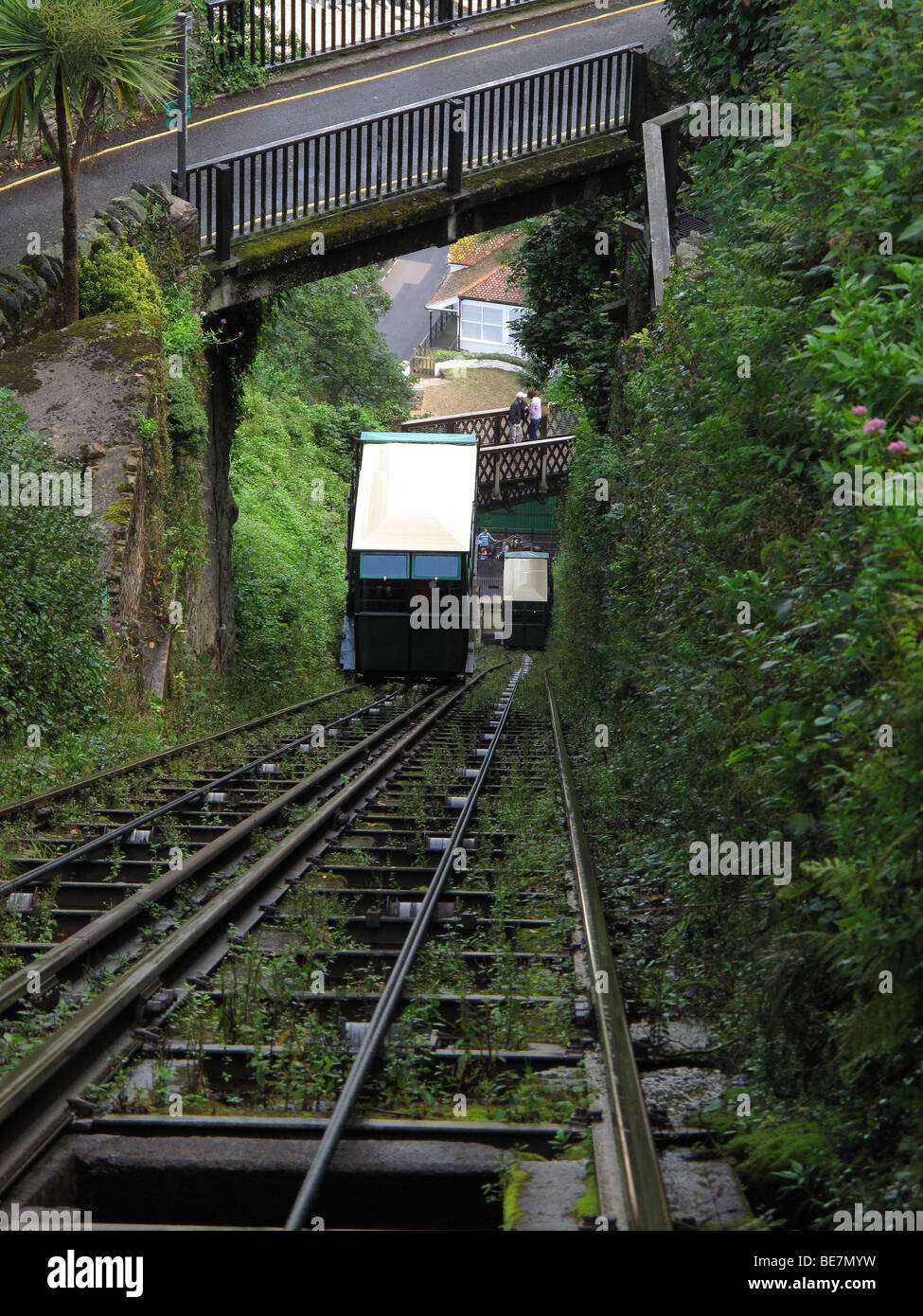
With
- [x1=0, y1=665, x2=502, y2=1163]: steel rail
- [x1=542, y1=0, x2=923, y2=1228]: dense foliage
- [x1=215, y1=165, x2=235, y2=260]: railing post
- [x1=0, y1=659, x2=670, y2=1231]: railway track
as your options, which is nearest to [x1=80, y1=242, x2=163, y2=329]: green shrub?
[x1=215, y1=165, x2=235, y2=260]: railing post

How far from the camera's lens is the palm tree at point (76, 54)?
45.9 feet

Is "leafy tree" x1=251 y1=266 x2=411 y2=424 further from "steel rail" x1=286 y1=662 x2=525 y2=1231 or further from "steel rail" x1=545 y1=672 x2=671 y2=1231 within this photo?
"steel rail" x1=545 y1=672 x2=671 y2=1231

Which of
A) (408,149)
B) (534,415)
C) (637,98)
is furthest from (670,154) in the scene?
(534,415)

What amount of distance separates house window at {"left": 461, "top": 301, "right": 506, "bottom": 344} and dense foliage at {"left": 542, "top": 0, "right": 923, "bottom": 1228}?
70754 mm

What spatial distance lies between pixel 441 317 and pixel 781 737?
79.9 meters

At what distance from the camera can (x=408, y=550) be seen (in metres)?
18.7

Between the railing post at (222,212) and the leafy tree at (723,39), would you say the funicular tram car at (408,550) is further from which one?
the leafy tree at (723,39)

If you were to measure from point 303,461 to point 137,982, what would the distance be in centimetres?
3244

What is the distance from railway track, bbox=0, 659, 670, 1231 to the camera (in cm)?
433

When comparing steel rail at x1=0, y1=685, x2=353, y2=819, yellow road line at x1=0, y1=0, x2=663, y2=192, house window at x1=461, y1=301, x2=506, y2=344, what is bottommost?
steel rail at x1=0, y1=685, x2=353, y2=819

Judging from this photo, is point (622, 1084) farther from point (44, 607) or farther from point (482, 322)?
point (482, 322)

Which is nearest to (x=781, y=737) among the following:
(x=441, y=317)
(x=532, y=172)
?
(x=532, y=172)

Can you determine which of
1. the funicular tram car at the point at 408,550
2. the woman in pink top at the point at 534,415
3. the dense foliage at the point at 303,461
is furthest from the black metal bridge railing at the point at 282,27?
the woman in pink top at the point at 534,415
